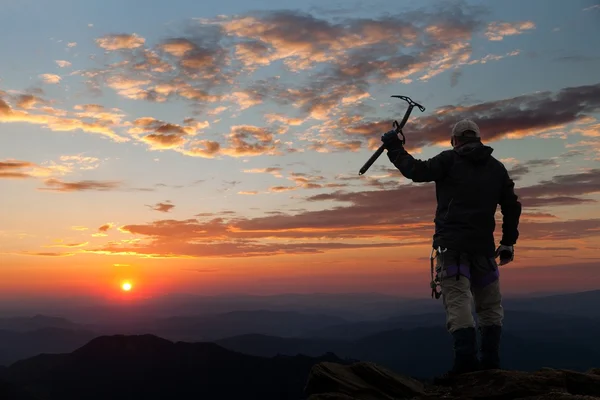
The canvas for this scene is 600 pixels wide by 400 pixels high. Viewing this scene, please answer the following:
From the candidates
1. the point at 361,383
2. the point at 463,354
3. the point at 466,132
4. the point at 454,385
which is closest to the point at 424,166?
the point at 466,132

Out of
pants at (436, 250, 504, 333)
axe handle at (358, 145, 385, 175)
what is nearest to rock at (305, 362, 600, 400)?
pants at (436, 250, 504, 333)

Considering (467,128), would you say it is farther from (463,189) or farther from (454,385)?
(454,385)

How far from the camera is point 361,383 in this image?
394 inches

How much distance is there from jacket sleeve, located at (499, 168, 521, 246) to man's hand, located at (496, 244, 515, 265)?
11 centimetres

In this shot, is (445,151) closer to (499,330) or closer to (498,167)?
(498,167)

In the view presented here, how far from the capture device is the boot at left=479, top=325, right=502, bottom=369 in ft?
33.3

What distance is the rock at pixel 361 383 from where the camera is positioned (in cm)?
955

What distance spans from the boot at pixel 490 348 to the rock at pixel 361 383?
1446mm

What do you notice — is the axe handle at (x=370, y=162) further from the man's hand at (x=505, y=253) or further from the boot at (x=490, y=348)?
the boot at (x=490, y=348)

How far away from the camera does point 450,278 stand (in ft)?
32.6

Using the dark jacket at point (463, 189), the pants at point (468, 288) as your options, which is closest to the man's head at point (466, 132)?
the dark jacket at point (463, 189)

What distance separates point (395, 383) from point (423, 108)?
664cm

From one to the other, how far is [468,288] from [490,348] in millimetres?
1496

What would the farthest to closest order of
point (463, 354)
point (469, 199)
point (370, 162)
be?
point (370, 162), point (469, 199), point (463, 354)
